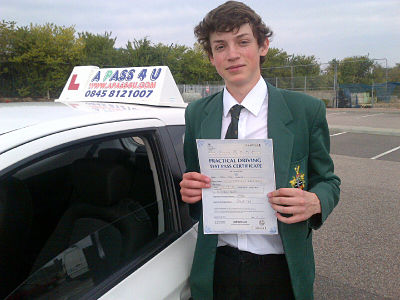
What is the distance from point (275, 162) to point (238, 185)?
159 millimetres

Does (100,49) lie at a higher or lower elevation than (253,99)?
higher

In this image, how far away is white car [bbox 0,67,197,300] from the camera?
1207mm

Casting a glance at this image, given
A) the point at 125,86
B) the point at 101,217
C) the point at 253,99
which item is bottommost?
the point at 101,217

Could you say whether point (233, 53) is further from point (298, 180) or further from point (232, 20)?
point (298, 180)

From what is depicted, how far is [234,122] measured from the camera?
1.42m

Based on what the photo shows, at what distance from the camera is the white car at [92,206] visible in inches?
47.5

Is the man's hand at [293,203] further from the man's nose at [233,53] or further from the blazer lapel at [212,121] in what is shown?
the man's nose at [233,53]

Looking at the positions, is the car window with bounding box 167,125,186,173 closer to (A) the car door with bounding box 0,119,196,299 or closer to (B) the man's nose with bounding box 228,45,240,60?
(A) the car door with bounding box 0,119,196,299

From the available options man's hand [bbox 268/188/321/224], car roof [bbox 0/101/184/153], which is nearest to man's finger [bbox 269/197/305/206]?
man's hand [bbox 268/188/321/224]

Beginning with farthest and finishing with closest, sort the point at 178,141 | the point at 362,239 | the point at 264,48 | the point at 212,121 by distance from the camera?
the point at 362,239 < the point at 178,141 < the point at 264,48 < the point at 212,121

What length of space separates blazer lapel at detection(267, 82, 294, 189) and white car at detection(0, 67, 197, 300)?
54cm

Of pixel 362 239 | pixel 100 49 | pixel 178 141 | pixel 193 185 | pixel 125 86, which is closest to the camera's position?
pixel 193 185

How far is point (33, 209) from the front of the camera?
1643 millimetres

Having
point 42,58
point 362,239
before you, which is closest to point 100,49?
point 42,58
